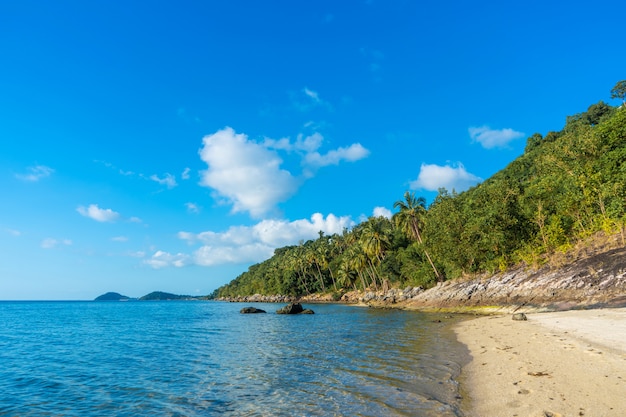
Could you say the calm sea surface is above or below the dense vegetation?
below

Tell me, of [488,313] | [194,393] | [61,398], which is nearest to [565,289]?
[488,313]

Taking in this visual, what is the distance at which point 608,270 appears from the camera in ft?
93.0

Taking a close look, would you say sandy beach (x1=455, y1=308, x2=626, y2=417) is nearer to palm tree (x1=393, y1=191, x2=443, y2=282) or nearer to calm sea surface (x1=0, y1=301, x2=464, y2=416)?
calm sea surface (x1=0, y1=301, x2=464, y2=416)

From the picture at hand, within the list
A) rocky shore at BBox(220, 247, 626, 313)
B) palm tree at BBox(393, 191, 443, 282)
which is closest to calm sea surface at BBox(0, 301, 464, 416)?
rocky shore at BBox(220, 247, 626, 313)

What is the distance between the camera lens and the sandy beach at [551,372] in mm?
8102

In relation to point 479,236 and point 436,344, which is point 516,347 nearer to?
point 436,344

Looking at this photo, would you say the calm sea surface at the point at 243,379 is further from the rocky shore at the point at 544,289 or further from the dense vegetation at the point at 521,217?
the dense vegetation at the point at 521,217

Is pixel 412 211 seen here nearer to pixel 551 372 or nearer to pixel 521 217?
pixel 521 217

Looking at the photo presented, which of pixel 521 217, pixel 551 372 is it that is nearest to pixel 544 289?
pixel 521 217

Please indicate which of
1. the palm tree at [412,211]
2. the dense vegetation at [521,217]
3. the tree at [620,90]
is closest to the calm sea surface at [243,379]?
the dense vegetation at [521,217]

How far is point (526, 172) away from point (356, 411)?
97562 mm

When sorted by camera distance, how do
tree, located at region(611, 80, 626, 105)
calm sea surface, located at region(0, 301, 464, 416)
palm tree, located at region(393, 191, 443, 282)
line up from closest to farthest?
calm sea surface, located at region(0, 301, 464, 416) < palm tree, located at region(393, 191, 443, 282) < tree, located at region(611, 80, 626, 105)

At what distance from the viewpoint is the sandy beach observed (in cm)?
810

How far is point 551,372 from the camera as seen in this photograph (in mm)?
10922
